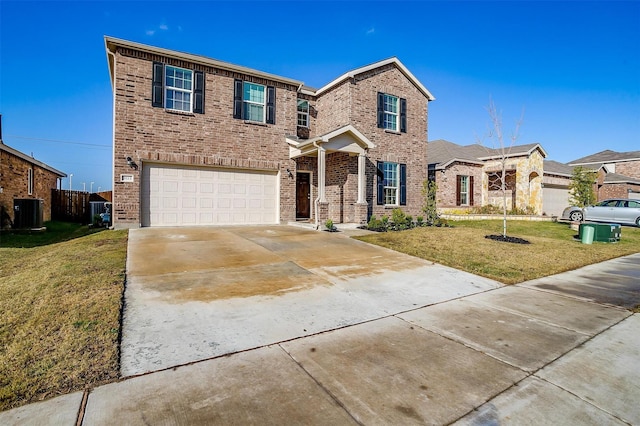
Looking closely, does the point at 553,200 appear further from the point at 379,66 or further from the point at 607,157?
the point at 379,66

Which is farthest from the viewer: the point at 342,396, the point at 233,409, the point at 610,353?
the point at 610,353

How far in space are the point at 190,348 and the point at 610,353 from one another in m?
4.41

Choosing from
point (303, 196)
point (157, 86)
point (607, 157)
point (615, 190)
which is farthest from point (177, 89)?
point (607, 157)

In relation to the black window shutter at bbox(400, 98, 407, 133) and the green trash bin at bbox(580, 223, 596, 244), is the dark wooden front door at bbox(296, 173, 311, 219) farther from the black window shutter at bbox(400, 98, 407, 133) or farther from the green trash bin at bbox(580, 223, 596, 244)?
the green trash bin at bbox(580, 223, 596, 244)

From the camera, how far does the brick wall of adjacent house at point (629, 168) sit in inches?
1208

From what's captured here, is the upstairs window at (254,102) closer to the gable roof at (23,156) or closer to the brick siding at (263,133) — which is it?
the brick siding at (263,133)

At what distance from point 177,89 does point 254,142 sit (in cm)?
348

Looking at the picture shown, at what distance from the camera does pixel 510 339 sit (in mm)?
3758

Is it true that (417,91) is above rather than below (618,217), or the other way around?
above

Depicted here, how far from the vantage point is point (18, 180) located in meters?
15.4

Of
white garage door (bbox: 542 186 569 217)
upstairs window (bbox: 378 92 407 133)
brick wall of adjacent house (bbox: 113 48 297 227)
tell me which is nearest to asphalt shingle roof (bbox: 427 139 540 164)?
white garage door (bbox: 542 186 569 217)

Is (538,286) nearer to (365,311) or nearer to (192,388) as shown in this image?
(365,311)

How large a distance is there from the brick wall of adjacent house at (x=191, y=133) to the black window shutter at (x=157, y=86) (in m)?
0.14

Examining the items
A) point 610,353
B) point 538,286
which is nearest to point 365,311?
point 610,353
